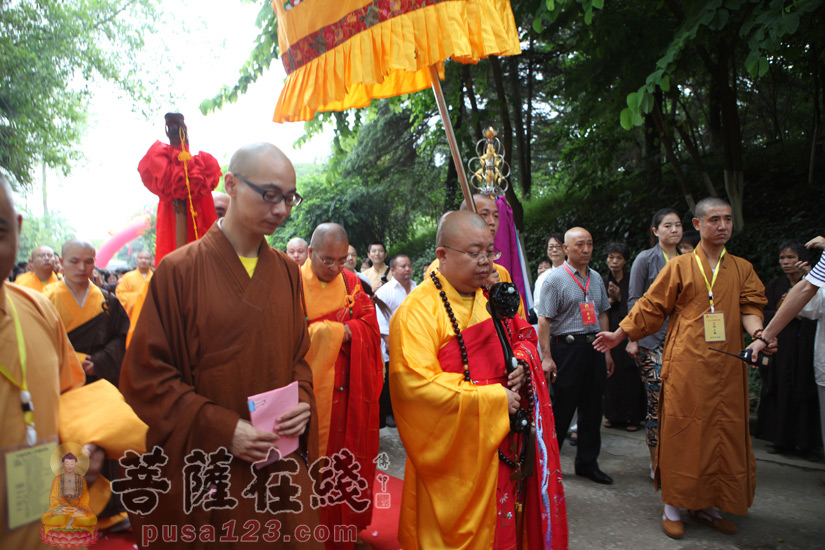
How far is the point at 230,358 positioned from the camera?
2.06 m

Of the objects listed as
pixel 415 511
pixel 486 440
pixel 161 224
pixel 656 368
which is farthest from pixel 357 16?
pixel 656 368

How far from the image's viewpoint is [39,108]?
37.6 feet

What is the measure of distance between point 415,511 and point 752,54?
4109 mm

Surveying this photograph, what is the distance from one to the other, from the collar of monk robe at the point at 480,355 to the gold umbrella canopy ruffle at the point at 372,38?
4.32 ft

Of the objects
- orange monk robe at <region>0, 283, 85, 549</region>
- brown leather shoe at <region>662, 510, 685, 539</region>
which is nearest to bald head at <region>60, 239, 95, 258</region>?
orange monk robe at <region>0, 283, 85, 549</region>

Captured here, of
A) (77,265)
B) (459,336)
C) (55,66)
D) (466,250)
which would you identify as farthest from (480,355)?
(55,66)

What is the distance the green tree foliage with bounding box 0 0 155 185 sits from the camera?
428 inches

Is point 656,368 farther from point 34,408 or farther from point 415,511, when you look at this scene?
point 34,408

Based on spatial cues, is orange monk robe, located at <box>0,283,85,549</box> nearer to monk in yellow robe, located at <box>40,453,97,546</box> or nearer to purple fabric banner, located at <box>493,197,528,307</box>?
monk in yellow robe, located at <box>40,453,97,546</box>

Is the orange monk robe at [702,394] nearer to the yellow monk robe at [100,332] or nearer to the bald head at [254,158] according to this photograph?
the bald head at [254,158]

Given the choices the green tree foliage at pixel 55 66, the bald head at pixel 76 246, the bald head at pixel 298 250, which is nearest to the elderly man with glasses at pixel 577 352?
the bald head at pixel 298 250

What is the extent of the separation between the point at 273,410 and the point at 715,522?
325 cm

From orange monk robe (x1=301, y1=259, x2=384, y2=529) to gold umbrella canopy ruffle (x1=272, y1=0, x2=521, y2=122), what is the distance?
134cm

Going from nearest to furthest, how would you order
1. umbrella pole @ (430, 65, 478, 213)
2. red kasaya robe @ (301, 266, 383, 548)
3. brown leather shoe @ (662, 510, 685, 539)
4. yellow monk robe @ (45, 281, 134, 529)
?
umbrella pole @ (430, 65, 478, 213) → red kasaya robe @ (301, 266, 383, 548) → brown leather shoe @ (662, 510, 685, 539) → yellow monk robe @ (45, 281, 134, 529)
